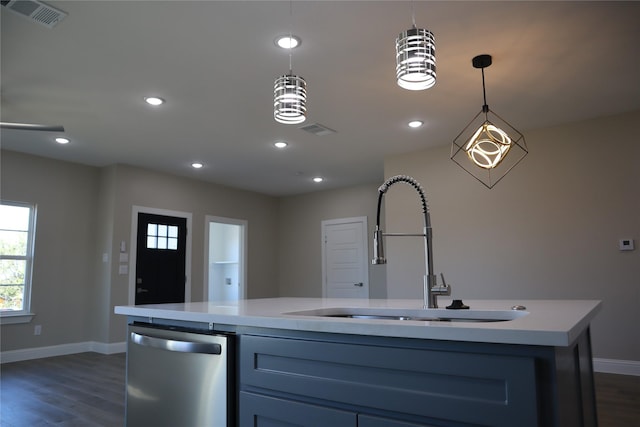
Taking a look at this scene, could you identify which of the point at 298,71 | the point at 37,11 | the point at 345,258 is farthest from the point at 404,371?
the point at 345,258

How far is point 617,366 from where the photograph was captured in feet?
13.9

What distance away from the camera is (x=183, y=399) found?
1.71 m

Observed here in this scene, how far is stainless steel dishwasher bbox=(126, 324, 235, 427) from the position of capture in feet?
5.16

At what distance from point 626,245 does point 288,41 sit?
3.68 m

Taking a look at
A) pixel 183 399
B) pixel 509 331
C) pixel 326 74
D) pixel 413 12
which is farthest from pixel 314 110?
pixel 509 331

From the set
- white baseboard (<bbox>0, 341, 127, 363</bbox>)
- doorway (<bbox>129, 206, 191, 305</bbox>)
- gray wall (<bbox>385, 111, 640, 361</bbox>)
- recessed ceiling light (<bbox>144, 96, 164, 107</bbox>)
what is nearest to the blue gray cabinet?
recessed ceiling light (<bbox>144, 96, 164, 107</bbox>)

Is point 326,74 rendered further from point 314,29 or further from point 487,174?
point 487,174

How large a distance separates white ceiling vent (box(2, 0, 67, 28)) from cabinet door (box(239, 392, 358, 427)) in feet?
8.01

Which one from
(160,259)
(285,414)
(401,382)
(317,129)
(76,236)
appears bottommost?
(285,414)

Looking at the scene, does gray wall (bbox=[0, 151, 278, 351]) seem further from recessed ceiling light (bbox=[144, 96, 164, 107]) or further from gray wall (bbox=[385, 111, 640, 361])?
gray wall (bbox=[385, 111, 640, 361])

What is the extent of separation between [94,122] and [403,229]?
362 centimetres

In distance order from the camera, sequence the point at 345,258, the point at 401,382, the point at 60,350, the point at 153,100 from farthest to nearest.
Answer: the point at 345,258, the point at 60,350, the point at 153,100, the point at 401,382

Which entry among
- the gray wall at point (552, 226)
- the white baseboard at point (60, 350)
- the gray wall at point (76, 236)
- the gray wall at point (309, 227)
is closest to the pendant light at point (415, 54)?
the gray wall at point (552, 226)

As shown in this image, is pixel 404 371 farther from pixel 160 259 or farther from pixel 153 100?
pixel 160 259
